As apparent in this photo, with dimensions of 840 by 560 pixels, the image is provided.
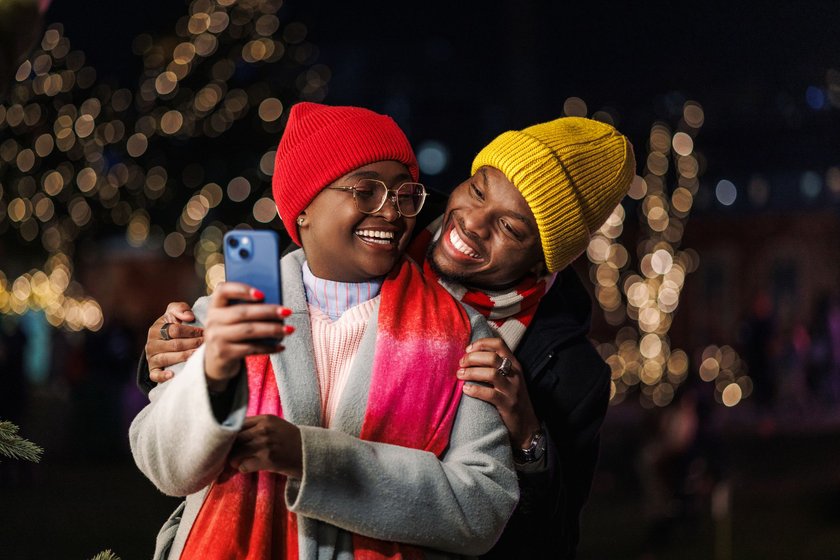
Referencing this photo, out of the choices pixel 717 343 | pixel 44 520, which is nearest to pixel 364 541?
pixel 44 520

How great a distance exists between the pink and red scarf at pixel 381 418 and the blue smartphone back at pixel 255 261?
339 millimetres

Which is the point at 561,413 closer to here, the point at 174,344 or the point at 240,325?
the point at 174,344

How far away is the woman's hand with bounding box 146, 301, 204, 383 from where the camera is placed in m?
2.54

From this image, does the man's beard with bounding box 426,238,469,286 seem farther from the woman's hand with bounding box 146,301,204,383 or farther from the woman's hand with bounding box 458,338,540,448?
the woman's hand with bounding box 146,301,204,383

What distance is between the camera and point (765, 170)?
30984mm

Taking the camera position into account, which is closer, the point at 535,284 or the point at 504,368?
the point at 504,368

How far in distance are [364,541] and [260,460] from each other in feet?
1.05

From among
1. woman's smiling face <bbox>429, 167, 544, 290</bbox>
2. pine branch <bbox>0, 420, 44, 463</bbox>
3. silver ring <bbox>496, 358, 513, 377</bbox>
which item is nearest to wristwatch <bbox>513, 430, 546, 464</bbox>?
silver ring <bbox>496, 358, 513, 377</bbox>

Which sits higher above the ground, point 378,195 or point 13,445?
point 378,195

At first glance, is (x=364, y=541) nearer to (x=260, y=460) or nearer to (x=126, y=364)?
(x=260, y=460)

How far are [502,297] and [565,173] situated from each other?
34cm

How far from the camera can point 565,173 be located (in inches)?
110

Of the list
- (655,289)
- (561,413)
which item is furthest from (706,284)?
(561,413)

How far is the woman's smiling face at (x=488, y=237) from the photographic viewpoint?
2752 millimetres
